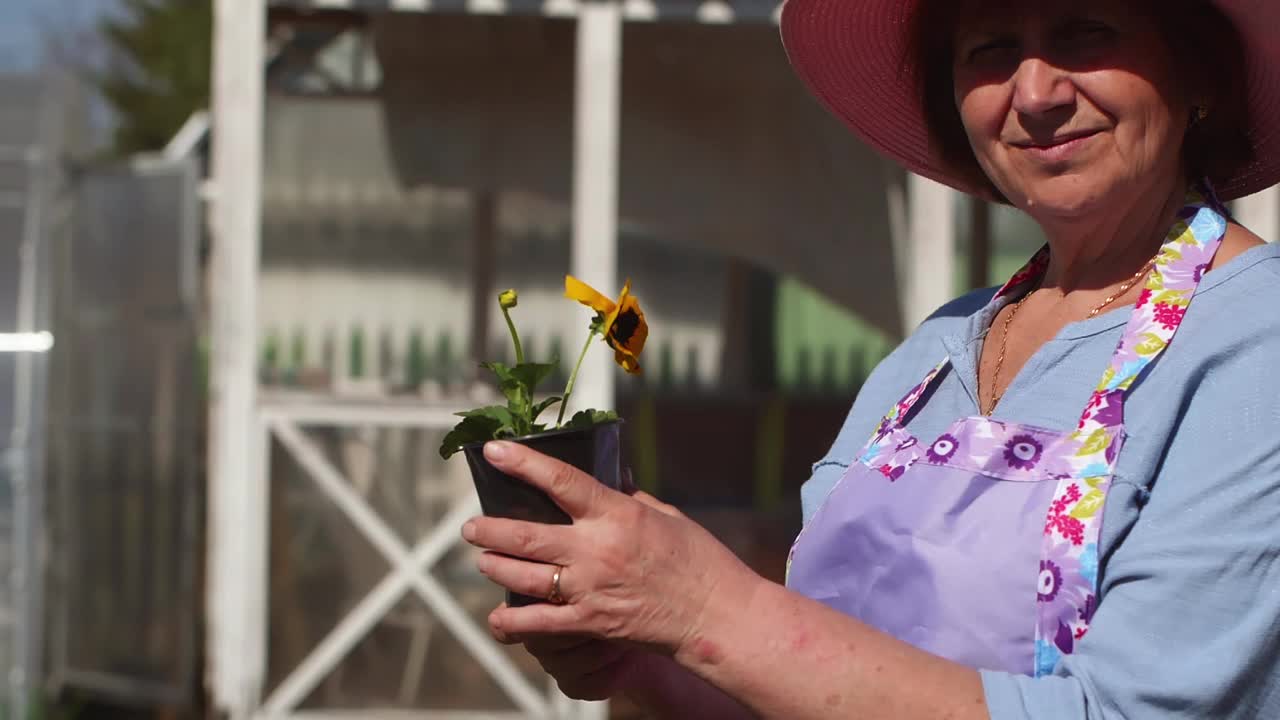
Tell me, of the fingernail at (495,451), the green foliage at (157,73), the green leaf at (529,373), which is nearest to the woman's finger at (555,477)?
the fingernail at (495,451)

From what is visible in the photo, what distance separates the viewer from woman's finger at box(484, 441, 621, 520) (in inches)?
45.4

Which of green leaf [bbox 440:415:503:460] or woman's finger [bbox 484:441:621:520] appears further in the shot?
green leaf [bbox 440:415:503:460]

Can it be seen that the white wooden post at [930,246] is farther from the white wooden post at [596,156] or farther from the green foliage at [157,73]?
the green foliage at [157,73]

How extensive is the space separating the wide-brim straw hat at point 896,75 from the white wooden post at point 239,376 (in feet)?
A: 9.83

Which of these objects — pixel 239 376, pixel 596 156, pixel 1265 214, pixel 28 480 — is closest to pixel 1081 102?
pixel 596 156

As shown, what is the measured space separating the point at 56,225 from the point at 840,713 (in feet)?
16.3

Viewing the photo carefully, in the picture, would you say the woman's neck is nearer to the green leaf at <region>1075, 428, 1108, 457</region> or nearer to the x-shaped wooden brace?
the green leaf at <region>1075, 428, 1108, 457</region>

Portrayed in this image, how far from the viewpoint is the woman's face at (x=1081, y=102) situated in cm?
136

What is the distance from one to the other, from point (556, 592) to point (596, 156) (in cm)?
356

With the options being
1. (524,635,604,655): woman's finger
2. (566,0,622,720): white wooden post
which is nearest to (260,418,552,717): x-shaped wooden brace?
(566,0,622,720): white wooden post

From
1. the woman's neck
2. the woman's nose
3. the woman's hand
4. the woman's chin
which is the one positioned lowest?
the woman's hand

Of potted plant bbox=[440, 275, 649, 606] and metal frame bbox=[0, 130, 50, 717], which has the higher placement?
potted plant bbox=[440, 275, 649, 606]

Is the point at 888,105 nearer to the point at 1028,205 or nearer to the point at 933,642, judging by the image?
the point at 1028,205

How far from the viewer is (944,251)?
4.72m
